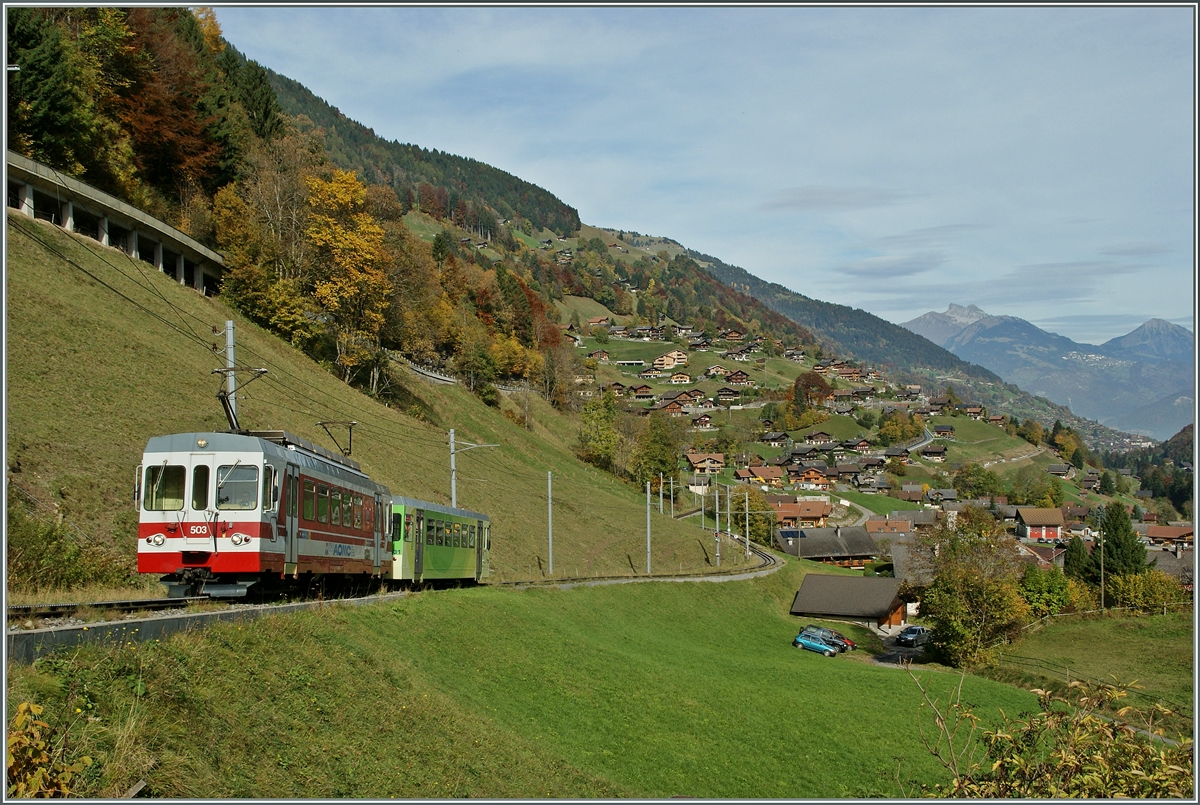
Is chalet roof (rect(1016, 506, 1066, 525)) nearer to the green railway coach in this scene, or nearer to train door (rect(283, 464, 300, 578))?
the green railway coach

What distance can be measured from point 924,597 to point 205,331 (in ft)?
143

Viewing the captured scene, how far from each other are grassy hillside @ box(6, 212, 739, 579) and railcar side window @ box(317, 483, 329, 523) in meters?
6.71

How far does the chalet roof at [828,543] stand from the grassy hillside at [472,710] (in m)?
76.1

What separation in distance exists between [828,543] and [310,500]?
101083 mm

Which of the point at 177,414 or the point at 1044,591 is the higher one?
the point at 177,414

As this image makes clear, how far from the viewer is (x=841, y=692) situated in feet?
101

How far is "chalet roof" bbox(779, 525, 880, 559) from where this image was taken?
11131cm

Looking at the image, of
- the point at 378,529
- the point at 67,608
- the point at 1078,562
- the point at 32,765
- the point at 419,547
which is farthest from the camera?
the point at 1078,562

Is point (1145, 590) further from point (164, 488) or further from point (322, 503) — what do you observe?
point (164, 488)

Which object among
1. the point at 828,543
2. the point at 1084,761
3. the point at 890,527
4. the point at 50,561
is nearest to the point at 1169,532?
the point at 890,527

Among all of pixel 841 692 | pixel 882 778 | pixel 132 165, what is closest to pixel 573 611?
pixel 841 692

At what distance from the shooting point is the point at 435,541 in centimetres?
3162

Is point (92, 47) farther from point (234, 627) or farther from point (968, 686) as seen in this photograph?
point (968, 686)

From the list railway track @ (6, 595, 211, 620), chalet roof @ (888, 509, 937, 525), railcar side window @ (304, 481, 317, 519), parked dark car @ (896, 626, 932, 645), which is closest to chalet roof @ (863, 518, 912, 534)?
chalet roof @ (888, 509, 937, 525)
